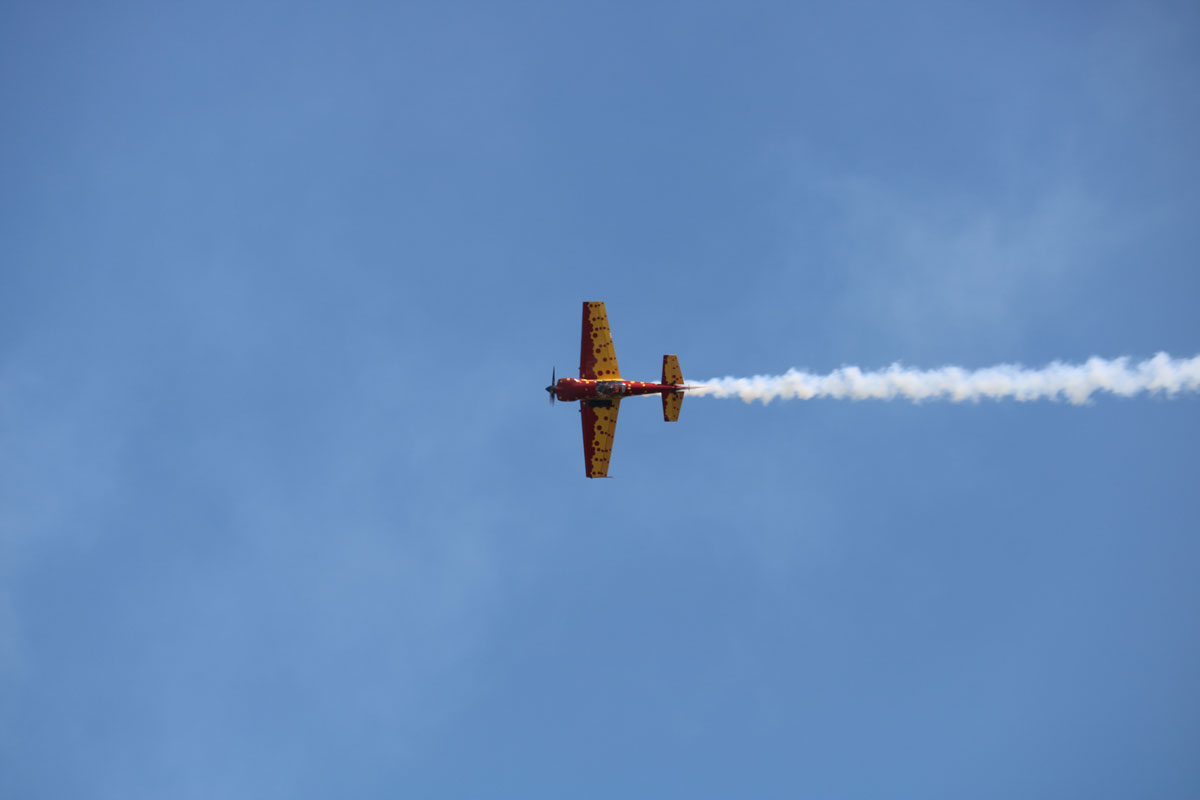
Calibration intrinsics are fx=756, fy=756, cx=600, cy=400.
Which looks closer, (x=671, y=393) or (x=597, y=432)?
(x=671, y=393)

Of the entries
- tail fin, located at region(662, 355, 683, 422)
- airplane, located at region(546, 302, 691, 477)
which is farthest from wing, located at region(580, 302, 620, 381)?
tail fin, located at region(662, 355, 683, 422)

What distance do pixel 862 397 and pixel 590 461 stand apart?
19728 mm

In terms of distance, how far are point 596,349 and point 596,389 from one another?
2.95m

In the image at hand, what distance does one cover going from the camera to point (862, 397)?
52594 mm

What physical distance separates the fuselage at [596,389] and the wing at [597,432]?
121 centimetres

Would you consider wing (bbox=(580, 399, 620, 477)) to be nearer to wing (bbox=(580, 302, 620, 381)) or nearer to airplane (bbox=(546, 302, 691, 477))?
airplane (bbox=(546, 302, 691, 477))

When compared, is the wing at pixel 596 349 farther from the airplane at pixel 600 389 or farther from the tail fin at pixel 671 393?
the tail fin at pixel 671 393

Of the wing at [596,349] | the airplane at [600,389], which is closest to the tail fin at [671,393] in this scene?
the airplane at [600,389]

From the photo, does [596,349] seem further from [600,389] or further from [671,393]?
[671,393]

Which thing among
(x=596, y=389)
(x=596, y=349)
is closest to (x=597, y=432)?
(x=596, y=389)

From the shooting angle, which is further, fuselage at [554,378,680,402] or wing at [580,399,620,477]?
wing at [580,399,620,477]

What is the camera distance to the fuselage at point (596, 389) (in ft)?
176

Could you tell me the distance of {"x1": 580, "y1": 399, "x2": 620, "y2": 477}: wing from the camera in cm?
5506

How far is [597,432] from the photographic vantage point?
181 feet
